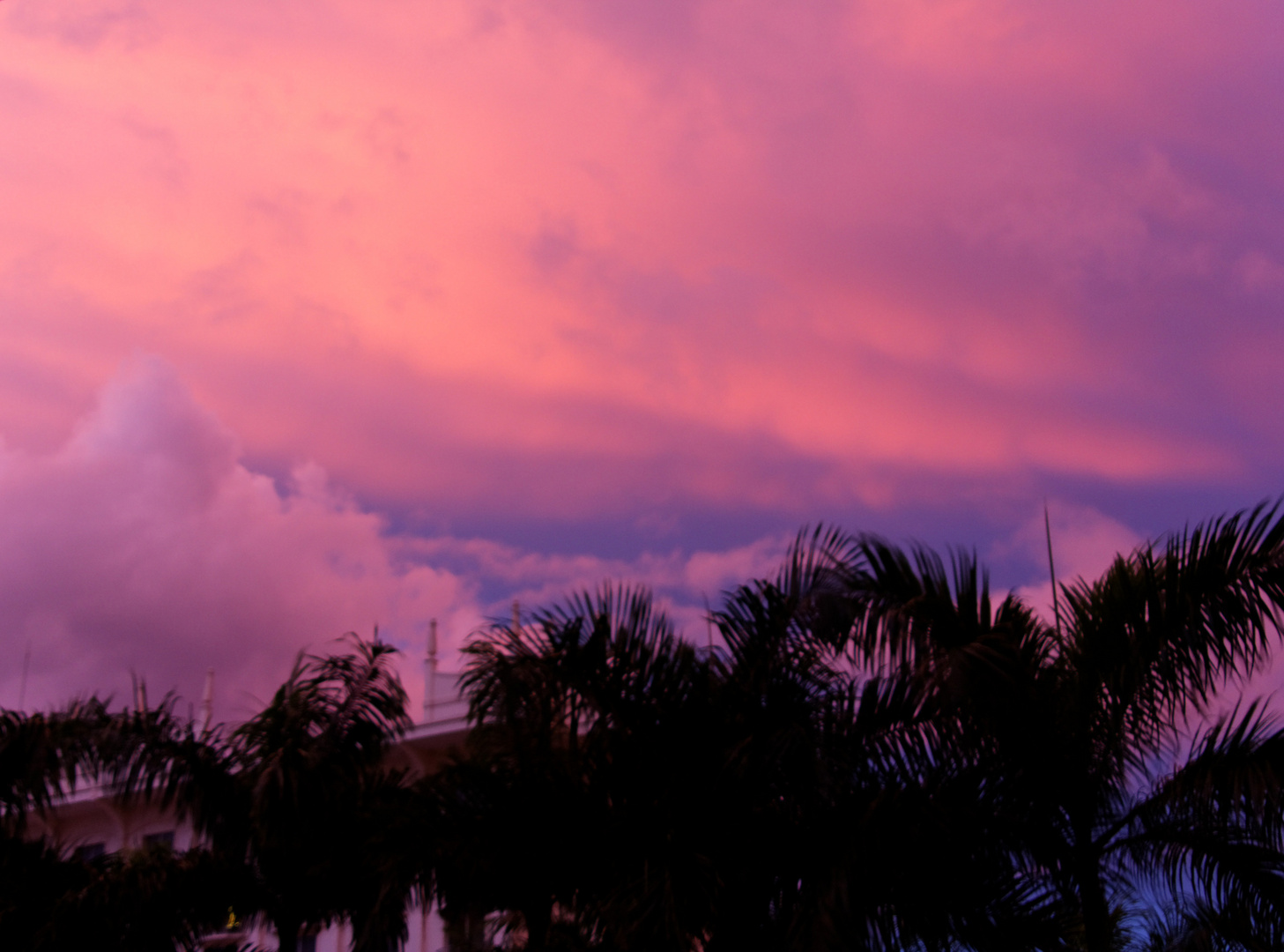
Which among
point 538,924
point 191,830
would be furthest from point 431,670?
point 538,924

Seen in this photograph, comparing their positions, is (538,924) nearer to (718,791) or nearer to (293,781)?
(718,791)

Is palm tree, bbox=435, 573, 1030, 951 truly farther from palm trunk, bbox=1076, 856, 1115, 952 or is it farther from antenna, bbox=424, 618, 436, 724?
antenna, bbox=424, 618, 436, 724

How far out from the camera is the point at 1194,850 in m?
8.80

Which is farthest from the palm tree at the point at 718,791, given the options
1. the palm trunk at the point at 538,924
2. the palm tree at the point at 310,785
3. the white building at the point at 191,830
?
the white building at the point at 191,830

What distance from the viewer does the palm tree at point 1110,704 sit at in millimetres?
8633

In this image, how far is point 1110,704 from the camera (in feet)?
30.4

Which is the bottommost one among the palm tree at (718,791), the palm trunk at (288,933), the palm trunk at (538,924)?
the palm trunk at (288,933)

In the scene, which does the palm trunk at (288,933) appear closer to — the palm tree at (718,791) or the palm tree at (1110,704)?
the palm tree at (718,791)

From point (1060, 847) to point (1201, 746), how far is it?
1.13 meters

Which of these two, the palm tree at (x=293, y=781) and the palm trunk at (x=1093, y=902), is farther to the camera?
the palm tree at (x=293, y=781)

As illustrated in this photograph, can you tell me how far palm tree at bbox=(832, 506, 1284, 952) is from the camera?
28.3ft

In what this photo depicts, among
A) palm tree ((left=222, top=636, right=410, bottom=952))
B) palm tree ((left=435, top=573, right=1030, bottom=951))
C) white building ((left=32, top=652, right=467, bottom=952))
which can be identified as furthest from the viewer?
white building ((left=32, top=652, right=467, bottom=952))

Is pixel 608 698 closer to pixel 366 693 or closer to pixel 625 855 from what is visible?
pixel 625 855

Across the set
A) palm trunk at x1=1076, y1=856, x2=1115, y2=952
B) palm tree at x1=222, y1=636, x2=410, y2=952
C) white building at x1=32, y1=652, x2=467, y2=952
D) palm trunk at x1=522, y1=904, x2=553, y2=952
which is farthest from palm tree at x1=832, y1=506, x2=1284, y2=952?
white building at x1=32, y1=652, x2=467, y2=952
